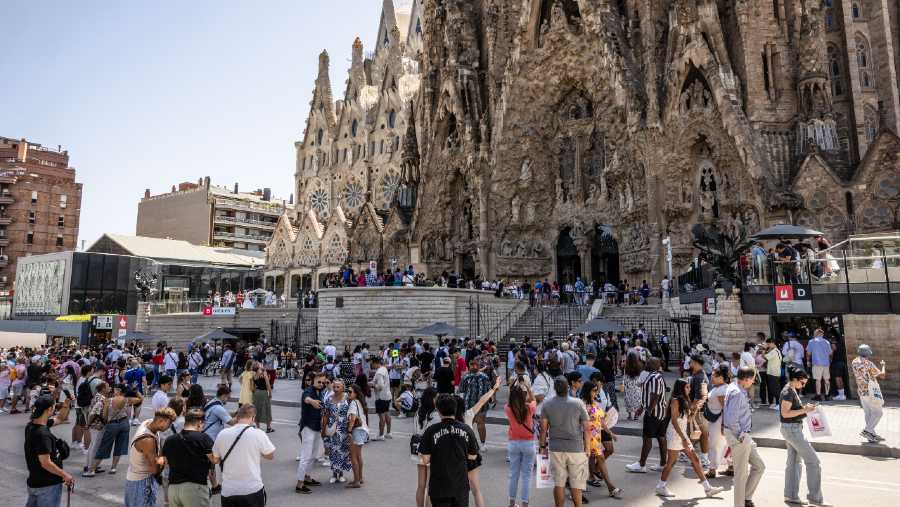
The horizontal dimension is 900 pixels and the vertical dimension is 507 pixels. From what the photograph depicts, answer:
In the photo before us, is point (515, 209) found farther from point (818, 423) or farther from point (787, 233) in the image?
point (818, 423)

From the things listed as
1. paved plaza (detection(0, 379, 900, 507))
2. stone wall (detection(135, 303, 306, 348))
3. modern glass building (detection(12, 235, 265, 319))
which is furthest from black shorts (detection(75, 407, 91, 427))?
modern glass building (detection(12, 235, 265, 319))

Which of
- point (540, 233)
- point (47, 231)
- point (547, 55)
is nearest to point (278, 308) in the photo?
point (540, 233)

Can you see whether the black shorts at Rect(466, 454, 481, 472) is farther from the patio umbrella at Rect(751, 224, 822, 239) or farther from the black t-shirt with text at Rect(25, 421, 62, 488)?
the patio umbrella at Rect(751, 224, 822, 239)

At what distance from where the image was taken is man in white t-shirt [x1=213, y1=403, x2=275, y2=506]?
506cm

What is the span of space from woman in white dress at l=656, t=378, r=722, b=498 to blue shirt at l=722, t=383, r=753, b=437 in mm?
538

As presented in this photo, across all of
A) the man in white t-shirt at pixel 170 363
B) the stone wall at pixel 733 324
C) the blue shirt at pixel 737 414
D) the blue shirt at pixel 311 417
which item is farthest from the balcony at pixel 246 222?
the blue shirt at pixel 737 414

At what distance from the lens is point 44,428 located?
223 inches

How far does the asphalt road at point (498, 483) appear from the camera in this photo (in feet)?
23.3

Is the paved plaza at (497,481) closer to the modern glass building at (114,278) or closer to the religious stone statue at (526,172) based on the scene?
the religious stone statue at (526,172)

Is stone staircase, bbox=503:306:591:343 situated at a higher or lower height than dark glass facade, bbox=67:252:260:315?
lower

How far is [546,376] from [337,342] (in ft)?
61.7

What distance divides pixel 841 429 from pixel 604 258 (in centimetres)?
2809

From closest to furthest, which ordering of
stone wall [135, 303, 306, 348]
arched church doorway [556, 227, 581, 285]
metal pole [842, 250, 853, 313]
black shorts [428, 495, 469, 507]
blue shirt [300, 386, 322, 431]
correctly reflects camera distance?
black shorts [428, 495, 469, 507], blue shirt [300, 386, 322, 431], metal pole [842, 250, 853, 313], stone wall [135, 303, 306, 348], arched church doorway [556, 227, 581, 285]

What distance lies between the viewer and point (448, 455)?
4.89 m
